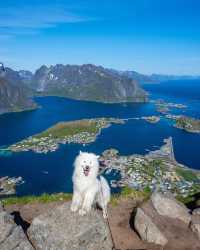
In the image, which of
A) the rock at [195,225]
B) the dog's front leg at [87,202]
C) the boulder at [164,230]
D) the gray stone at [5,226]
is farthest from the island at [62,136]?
the dog's front leg at [87,202]

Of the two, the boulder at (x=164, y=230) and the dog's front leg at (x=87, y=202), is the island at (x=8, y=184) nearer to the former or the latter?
the boulder at (x=164, y=230)

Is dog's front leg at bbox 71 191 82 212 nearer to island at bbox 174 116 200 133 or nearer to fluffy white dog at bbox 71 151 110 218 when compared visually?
fluffy white dog at bbox 71 151 110 218

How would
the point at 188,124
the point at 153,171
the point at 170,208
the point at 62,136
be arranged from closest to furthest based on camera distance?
the point at 170,208 → the point at 153,171 → the point at 62,136 → the point at 188,124

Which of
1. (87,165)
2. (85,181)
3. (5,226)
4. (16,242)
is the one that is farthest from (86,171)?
(5,226)

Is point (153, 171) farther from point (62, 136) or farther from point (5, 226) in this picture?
point (5, 226)

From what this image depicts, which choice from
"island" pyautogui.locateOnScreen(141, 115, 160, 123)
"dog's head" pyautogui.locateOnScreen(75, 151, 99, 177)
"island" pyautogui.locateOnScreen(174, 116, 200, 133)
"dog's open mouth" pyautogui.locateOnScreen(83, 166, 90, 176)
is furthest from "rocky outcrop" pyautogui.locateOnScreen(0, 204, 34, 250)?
"island" pyautogui.locateOnScreen(141, 115, 160, 123)

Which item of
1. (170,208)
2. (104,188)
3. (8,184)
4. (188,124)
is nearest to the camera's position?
(104,188)
